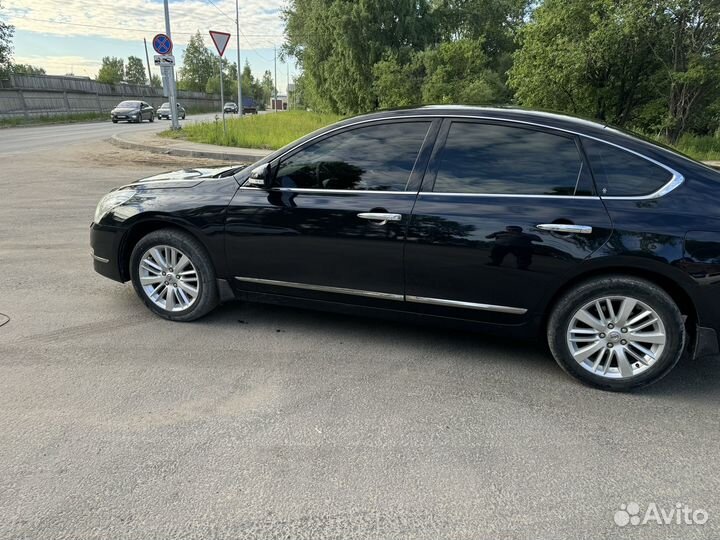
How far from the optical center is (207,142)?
18.0 meters

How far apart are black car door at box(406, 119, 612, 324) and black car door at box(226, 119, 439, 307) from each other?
0.49 ft

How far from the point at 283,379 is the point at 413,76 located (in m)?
23.9

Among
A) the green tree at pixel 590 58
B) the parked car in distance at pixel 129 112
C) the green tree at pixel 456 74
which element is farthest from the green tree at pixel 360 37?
the parked car in distance at pixel 129 112

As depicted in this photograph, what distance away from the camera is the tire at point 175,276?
3.89m

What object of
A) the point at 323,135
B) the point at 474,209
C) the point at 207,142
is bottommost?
the point at 207,142

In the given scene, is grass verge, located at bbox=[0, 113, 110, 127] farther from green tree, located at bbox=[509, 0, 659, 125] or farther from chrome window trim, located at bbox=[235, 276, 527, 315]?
chrome window trim, located at bbox=[235, 276, 527, 315]

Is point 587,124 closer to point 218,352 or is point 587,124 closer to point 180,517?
point 218,352

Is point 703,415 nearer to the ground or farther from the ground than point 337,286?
nearer to the ground

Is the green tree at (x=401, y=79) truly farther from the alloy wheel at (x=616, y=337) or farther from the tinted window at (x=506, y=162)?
the alloy wheel at (x=616, y=337)

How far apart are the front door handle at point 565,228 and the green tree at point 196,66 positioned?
105 metres

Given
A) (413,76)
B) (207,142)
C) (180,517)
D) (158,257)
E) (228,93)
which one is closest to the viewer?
(180,517)

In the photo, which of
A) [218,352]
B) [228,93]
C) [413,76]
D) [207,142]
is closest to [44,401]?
[218,352]

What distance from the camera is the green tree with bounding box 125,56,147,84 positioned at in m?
109

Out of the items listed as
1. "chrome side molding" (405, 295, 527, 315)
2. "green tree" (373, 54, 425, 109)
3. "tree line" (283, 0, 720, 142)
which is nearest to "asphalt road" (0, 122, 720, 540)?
"chrome side molding" (405, 295, 527, 315)
